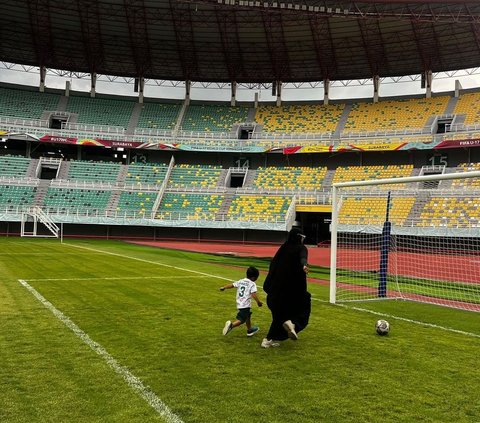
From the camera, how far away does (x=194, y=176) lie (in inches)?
2023

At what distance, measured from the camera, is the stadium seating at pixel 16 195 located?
4457 centimetres

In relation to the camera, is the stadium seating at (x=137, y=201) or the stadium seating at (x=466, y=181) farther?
the stadium seating at (x=137, y=201)

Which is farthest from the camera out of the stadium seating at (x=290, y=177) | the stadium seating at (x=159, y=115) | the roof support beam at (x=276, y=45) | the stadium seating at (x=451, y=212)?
the stadium seating at (x=159, y=115)

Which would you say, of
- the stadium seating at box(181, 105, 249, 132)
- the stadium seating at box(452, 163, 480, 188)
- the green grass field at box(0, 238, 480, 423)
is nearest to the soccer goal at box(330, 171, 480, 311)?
the stadium seating at box(452, 163, 480, 188)

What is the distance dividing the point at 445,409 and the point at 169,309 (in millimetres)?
6480

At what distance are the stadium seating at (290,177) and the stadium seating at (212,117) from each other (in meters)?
8.45

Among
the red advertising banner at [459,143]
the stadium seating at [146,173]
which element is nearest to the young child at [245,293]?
the red advertising banner at [459,143]

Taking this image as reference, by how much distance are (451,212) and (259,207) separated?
18.5 m

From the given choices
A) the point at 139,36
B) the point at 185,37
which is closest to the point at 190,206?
the point at 185,37

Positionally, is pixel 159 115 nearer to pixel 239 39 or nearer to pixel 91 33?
pixel 91 33

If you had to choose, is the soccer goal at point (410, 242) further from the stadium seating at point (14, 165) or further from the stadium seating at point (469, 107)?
the stadium seating at point (14, 165)

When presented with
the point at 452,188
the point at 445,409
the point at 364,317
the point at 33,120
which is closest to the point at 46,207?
the point at 33,120

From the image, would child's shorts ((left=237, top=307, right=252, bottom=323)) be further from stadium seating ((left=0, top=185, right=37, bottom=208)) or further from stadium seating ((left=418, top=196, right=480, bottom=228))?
stadium seating ((left=0, top=185, right=37, bottom=208))

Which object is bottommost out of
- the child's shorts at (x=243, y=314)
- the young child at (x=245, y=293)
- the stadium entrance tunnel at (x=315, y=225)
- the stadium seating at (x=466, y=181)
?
the child's shorts at (x=243, y=314)
